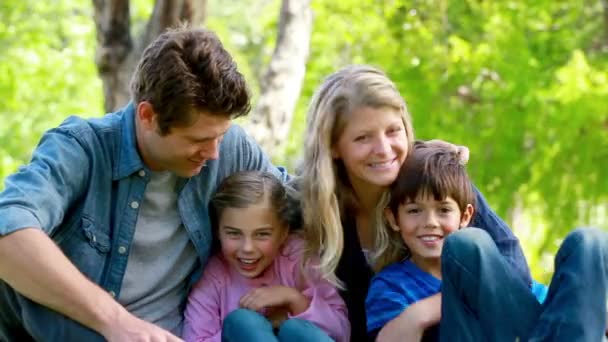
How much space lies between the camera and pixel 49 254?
2.58 m

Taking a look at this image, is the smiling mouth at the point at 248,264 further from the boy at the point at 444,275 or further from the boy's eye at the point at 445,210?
the boy's eye at the point at 445,210

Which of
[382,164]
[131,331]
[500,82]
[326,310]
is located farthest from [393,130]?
[500,82]

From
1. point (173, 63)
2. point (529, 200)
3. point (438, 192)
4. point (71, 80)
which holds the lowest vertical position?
point (529, 200)

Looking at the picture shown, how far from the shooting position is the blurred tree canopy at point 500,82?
8602 millimetres

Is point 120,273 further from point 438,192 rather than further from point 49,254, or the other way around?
point 438,192

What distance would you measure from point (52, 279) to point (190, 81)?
2.11ft

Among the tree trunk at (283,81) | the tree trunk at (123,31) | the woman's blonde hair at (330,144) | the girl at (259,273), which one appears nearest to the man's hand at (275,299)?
the girl at (259,273)

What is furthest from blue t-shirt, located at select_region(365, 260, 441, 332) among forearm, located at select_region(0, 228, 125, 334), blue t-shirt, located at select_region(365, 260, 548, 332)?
forearm, located at select_region(0, 228, 125, 334)

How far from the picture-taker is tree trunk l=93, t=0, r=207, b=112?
20.1 feet

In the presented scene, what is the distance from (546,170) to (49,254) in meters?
7.05

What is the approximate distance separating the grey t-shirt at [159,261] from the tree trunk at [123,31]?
10.4ft

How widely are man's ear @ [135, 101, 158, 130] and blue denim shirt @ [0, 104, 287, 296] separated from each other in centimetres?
10

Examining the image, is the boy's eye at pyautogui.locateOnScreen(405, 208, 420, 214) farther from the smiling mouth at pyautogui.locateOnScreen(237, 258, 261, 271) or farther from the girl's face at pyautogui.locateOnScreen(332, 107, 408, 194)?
the smiling mouth at pyautogui.locateOnScreen(237, 258, 261, 271)

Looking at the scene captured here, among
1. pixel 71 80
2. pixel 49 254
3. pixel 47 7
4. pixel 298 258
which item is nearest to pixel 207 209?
pixel 298 258
